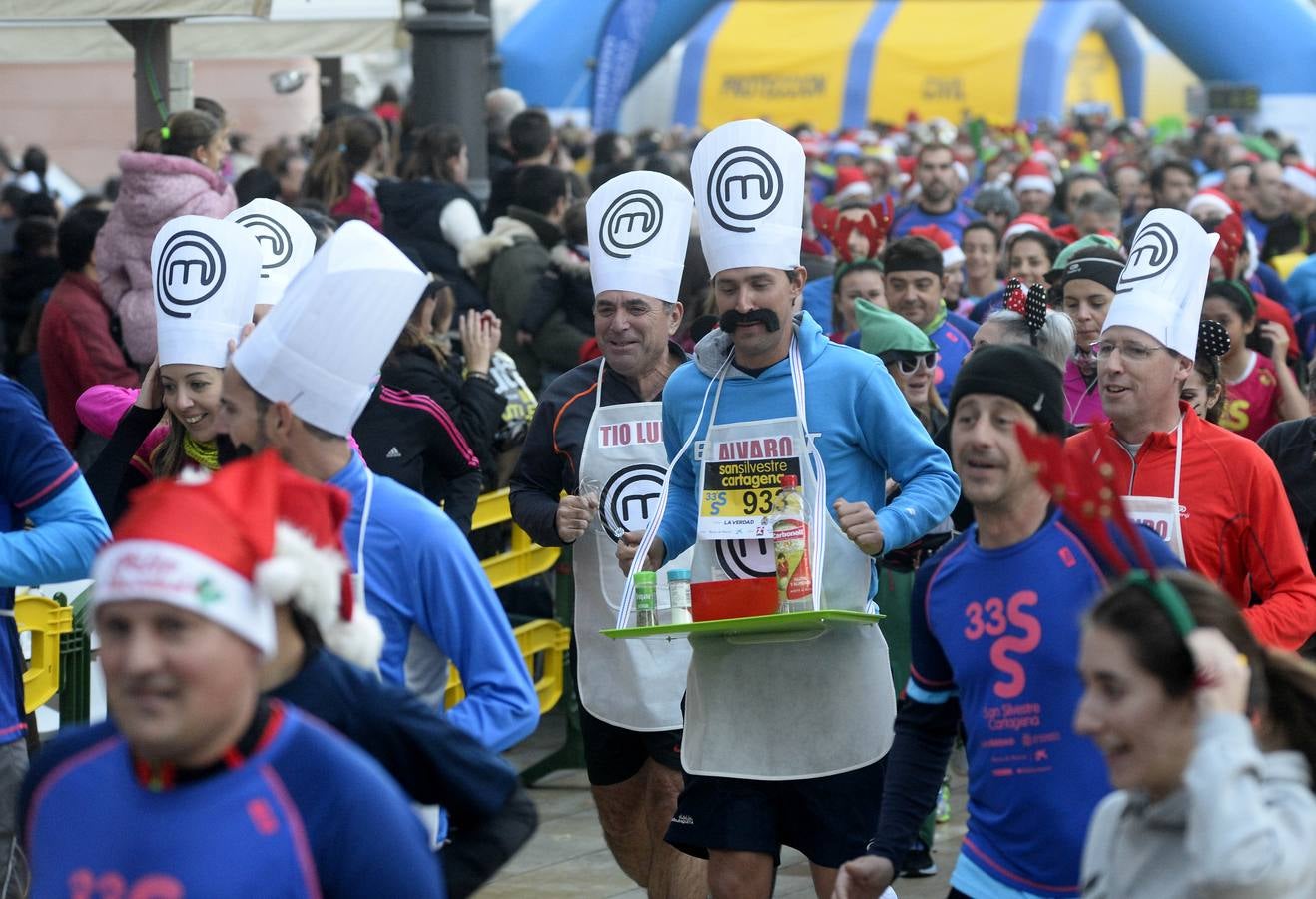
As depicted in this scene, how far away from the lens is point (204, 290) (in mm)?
5027

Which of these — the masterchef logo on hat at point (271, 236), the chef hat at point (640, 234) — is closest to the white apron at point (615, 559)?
the chef hat at point (640, 234)

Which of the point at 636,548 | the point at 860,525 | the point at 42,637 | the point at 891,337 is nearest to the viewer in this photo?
the point at 860,525

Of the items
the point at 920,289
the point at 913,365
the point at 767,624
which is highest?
the point at 920,289

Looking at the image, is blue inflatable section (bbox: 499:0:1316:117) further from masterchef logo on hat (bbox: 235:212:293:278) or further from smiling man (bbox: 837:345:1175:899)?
smiling man (bbox: 837:345:1175:899)

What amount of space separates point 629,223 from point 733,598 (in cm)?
152

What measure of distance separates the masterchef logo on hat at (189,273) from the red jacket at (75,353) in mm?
3719

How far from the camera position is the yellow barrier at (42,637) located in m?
6.12

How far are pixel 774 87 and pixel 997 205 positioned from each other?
84.7 ft

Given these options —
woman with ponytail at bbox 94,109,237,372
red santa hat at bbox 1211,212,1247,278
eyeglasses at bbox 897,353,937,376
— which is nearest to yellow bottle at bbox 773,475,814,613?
eyeglasses at bbox 897,353,937,376

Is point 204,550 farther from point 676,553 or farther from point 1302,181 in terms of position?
point 1302,181

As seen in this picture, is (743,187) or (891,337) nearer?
(743,187)

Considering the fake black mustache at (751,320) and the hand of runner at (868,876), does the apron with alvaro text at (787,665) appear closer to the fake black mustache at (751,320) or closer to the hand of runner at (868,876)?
the fake black mustache at (751,320)

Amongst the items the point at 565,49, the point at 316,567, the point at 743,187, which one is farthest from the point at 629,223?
the point at 565,49

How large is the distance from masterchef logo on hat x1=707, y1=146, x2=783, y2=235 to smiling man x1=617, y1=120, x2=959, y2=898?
0.09 meters
